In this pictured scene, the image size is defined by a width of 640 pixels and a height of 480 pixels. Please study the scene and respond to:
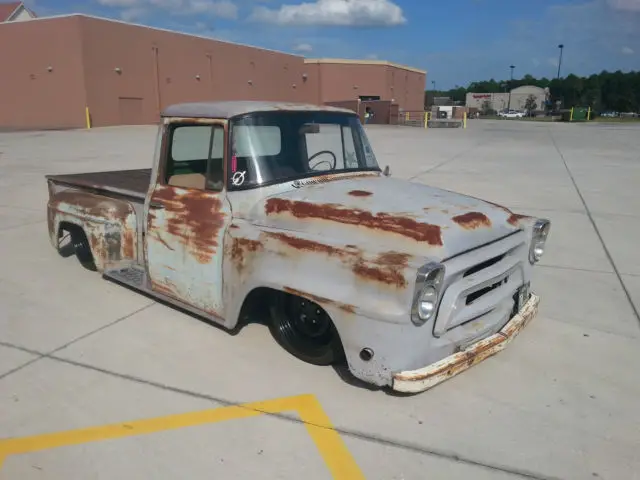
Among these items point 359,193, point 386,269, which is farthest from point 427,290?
point 359,193

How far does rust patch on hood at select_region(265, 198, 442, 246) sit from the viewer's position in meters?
3.01

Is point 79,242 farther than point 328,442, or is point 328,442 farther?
point 79,242

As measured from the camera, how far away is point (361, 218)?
3.18 meters

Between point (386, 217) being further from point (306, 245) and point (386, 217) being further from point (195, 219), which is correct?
point (195, 219)

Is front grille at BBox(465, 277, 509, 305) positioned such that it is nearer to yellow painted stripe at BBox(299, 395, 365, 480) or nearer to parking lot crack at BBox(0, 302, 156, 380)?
yellow painted stripe at BBox(299, 395, 365, 480)

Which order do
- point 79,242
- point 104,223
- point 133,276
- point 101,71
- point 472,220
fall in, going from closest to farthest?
point 472,220 → point 133,276 → point 104,223 → point 79,242 → point 101,71

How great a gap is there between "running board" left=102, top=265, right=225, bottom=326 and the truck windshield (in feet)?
3.32

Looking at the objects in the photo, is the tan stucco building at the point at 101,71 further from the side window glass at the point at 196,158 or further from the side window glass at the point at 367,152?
the side window glass at the point at 367,152

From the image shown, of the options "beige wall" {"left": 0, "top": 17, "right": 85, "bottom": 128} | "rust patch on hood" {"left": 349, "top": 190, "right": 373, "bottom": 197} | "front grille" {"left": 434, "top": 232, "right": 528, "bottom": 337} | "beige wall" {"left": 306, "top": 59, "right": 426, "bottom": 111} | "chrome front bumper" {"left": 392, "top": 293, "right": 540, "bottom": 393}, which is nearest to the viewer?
"chrome front bumper" {"left": 392, "top": 293, "right": 540, "bottom": 393}

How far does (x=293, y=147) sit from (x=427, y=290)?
5.46ft

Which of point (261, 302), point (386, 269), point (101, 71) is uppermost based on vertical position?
point (101, 71)

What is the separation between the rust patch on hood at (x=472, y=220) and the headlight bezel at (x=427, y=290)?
53 cm

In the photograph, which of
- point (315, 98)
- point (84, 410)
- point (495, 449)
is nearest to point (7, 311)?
point (84, 410)

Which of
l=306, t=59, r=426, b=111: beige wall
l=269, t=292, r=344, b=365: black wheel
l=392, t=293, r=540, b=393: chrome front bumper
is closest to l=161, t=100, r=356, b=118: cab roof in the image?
l=269, t=292, r=344, b=365: black wheel
